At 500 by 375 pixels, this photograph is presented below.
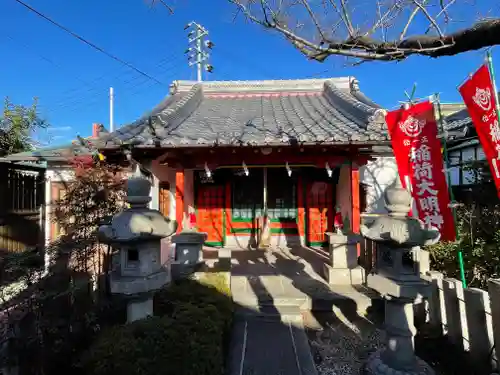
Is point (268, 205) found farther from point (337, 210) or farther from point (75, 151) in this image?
point (75, 151)

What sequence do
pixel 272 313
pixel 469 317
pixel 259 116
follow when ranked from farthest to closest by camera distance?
pixel 259 116 → pixel 272 313 → pixel 469 317

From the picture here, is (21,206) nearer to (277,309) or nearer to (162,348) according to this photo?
(277,309)

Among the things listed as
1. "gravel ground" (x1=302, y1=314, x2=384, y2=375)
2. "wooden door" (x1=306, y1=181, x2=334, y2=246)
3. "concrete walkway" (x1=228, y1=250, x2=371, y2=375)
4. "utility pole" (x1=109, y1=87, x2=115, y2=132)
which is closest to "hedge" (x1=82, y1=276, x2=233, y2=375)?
"concrete walkway" (x1=228, y1=250, x2=371, y2=375)

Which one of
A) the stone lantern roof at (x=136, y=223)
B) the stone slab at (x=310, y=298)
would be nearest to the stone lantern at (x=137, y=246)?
the stone lantern roof at (x=136, y=223)

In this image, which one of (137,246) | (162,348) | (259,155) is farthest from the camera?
(259,155)

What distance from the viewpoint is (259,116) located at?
27.0 feet

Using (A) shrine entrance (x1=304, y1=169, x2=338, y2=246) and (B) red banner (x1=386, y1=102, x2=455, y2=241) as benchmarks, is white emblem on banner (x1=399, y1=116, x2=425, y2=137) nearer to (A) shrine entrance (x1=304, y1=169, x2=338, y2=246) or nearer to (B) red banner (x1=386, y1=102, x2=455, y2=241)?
(B) red banner (x1=386, y1=102, x2=455, y2=241)

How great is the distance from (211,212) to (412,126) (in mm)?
6277

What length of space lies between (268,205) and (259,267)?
277 cm

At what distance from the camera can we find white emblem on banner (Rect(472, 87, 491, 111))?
4.10 meters

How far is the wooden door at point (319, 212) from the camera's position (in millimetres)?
9508

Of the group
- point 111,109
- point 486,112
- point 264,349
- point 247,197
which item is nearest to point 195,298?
point 264,349

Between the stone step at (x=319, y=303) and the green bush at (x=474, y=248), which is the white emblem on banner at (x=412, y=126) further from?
the stone step at (x=319, y=303)

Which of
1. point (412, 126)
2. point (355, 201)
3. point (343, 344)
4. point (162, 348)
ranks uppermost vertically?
point (412, 126)
